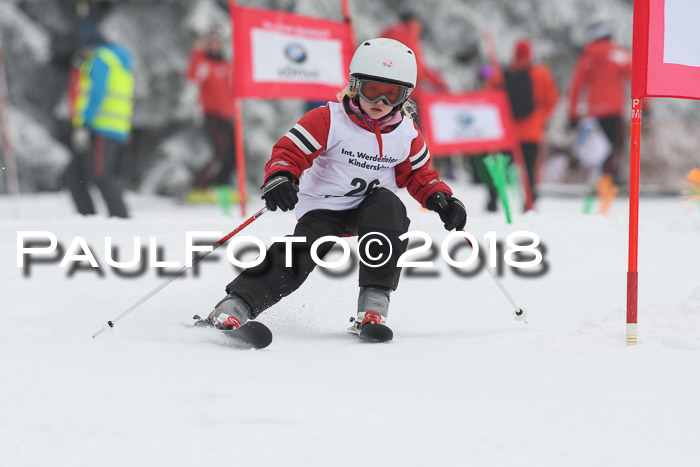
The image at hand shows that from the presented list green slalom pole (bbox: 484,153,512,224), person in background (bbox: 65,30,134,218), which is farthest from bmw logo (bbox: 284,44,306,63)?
green slalom pole (bbox: 484,153,512,224)

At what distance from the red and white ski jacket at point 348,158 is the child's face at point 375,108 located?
0.10ft

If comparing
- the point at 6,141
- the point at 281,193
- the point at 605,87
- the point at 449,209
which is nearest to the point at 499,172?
the point at 605,87

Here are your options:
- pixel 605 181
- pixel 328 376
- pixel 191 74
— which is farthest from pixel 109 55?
pixel 328 376

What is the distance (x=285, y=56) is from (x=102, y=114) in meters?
1.41

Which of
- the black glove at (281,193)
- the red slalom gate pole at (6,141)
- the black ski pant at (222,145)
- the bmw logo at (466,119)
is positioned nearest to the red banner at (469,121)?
the bmw logo at (466,119)

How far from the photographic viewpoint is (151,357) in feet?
6.82

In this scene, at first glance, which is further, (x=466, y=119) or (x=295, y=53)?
(x=466, y=119)

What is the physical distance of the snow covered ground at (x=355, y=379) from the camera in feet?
4.76

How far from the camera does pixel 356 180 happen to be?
2816 mm

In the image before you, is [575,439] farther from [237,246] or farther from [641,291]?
[237,246]

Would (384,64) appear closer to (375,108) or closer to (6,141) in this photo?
(375,108)

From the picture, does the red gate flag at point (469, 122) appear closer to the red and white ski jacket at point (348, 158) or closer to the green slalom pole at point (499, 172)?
the green slalom pole at point (499, 172)

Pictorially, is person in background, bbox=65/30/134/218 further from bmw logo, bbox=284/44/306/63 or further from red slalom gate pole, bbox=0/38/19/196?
bmw logo, bbox=284/44/306/63

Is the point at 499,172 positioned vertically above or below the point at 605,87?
below
